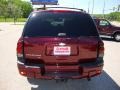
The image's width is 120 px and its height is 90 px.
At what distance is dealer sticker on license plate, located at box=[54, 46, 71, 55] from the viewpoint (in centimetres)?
574

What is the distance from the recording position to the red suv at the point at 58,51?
574cm

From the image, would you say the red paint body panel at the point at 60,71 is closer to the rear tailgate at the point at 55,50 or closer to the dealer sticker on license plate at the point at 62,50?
the rear tailgate at the point at 55,50

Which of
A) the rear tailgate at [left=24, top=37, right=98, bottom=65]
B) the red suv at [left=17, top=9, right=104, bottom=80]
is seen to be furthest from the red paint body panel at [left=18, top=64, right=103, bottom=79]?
the rear tailgate at [left=24, top=37, right=98, bottom=65]

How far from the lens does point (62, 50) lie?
5.76 metres

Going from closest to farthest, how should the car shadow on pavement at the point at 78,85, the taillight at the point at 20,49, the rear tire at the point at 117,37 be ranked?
the taillight at the point at 20,49
the car shadow on pavement at the point at 78,85
the rear tire at the point at 117,37

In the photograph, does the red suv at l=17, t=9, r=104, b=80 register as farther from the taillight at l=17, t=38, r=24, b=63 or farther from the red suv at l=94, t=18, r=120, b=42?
the red suv at l=94, t=18, r=120, b=42

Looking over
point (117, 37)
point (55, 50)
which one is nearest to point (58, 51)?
point (55, 50)

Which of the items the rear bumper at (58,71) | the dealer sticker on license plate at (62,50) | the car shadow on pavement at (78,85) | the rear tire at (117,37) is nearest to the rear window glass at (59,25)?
the dealer sticker on license plate at (62,50)

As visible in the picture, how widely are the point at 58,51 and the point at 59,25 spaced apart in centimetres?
67

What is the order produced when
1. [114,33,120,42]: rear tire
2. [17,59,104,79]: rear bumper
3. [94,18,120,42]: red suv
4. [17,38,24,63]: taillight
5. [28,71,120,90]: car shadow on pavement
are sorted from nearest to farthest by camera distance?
→ [17,59,104,79]: rear bumper
[17,38,24,63]: taillight
[28,71,120,90]: car shadow on pavement
[114,33,120,42]: rear tire
[94,18,120,42]: red suv

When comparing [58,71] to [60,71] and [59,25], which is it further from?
[59,25]

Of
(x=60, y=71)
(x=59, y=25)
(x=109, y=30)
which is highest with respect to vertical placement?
(x=59, y=25)

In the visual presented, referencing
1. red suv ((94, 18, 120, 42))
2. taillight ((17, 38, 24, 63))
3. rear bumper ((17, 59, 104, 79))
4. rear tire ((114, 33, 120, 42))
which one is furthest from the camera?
red suv ((94, 18, 120, 42))

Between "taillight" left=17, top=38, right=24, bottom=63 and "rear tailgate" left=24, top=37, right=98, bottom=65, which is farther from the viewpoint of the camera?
"taillight" left=17, top=38, right=24, bottom=63
